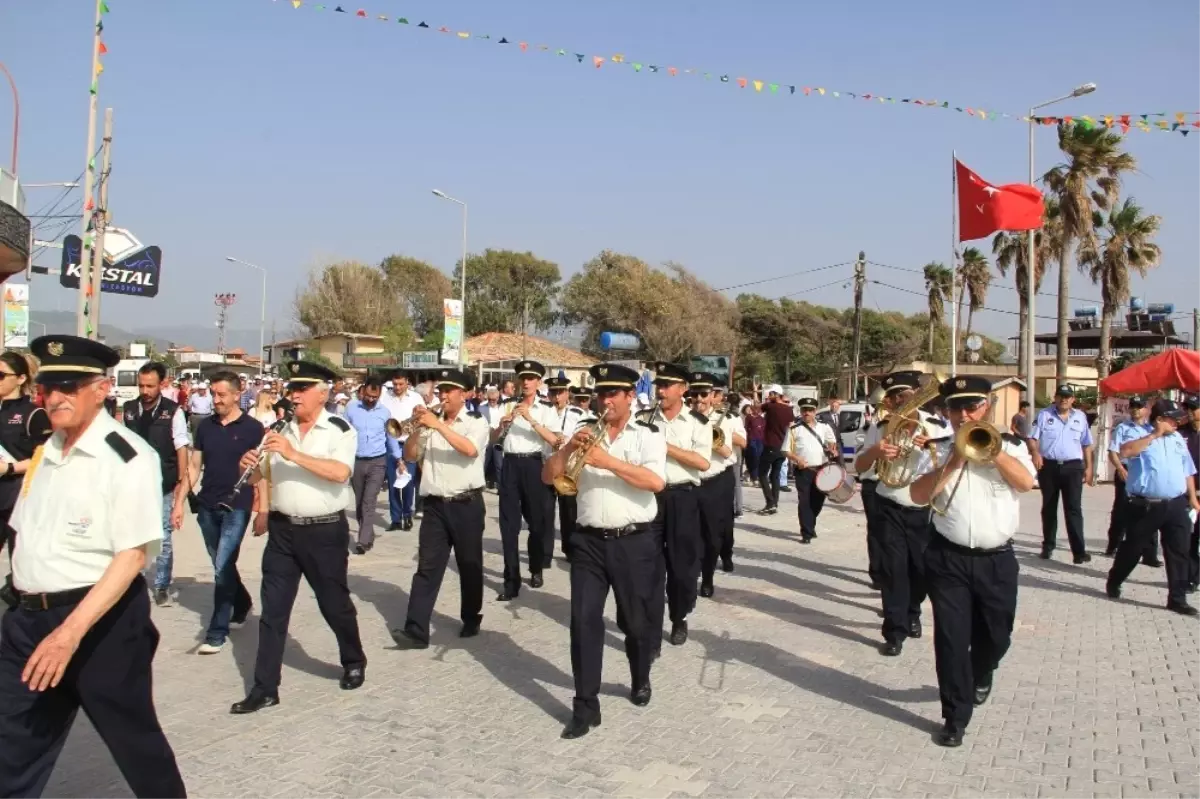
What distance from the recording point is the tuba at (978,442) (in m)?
5.00

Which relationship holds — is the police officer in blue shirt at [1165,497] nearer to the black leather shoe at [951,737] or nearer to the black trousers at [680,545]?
the black trousers at [680,545]

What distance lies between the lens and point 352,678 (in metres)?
5.85

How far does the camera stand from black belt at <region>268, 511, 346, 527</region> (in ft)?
18.7

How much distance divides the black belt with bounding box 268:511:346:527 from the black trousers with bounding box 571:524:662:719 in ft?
4.89

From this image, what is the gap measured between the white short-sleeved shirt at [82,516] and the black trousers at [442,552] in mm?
3368

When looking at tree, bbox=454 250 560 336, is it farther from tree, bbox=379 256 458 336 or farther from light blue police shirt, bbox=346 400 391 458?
light blue police shirt, bbox=346 400 391 458

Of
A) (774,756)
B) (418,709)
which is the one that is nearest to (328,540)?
(418,709)

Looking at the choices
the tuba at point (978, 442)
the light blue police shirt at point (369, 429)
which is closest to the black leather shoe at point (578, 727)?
the tuba at point (978, 442)

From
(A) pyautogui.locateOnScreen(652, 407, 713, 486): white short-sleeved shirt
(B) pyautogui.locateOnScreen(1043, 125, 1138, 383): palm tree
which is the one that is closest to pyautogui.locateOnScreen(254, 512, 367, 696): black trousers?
(A) pyautogui.locateOnScreen(652, 407, 713, 486): white short-sleeved shirt

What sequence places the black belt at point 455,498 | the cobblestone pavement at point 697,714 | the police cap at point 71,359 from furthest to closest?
1. the black belt at point 455,498
2. the cobblestone pavement at point 697,714
3. the police cap at point 71,359

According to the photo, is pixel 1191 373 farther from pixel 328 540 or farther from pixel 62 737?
pixel 62 737

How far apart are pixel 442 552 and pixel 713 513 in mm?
2617

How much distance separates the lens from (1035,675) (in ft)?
21.0

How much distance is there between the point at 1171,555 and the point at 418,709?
663 cm
